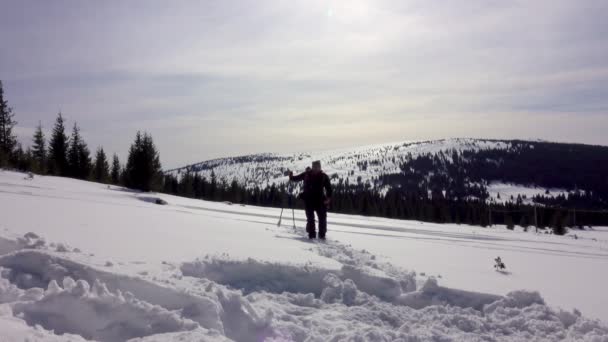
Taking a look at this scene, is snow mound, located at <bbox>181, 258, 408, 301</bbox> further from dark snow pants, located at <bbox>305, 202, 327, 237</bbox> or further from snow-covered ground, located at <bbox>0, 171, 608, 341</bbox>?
dark snow pants, located at <bbox>305, 202, 327, 237</bbox>

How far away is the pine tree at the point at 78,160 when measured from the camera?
49438mm

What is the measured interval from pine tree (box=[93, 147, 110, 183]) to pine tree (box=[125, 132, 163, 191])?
1428cm

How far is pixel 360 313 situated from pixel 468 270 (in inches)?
155

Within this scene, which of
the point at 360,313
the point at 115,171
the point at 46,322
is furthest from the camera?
the point at 115,171

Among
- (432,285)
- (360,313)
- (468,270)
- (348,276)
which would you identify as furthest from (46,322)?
(468,270)

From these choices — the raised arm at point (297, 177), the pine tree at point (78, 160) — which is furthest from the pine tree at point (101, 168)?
the raised arm at point (297, 177)

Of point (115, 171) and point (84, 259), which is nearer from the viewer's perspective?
point (84, 259)

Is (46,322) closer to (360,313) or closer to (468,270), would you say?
(360,313)

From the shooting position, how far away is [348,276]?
19.4 ft

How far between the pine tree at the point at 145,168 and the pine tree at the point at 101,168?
1428cm

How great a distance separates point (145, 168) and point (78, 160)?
19.0 metres

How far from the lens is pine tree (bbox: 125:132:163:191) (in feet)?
124

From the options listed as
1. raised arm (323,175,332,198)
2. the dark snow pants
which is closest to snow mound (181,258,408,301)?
the dark snow pants

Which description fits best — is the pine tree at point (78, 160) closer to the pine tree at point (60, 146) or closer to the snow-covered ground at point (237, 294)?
the pine tree at point (60, 146)
